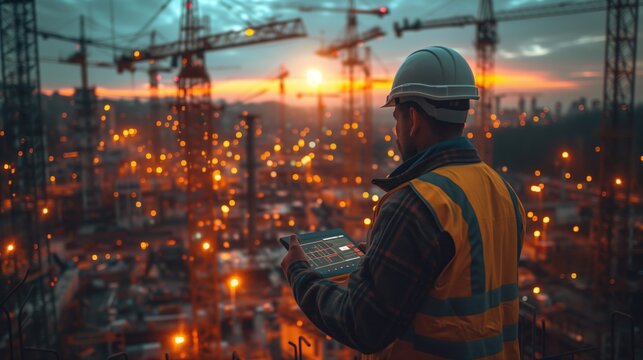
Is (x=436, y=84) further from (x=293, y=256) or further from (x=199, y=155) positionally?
(x=199, y=155)

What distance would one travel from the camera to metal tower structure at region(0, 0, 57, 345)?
865 cm

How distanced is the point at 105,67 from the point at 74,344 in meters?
21.5

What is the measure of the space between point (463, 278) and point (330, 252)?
410mm

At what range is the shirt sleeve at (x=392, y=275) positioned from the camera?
855mm

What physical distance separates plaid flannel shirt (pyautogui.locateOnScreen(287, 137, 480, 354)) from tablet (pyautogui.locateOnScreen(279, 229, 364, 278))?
0.54 feet

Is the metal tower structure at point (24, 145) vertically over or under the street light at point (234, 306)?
over

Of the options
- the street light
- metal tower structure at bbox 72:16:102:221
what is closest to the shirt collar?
the street light

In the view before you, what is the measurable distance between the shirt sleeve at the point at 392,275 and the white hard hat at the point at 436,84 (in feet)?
0.75

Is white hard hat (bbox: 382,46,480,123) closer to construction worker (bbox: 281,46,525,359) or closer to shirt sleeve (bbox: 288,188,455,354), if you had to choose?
construction worker (bbox: 281,46,525,359)

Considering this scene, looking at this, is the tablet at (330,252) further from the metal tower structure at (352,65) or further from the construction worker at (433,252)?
the metal tower structure at (352,65)

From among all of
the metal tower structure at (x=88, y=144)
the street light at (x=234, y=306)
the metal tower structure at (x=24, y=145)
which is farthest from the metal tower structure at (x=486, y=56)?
the metal tower structure at (x=88, y=144)

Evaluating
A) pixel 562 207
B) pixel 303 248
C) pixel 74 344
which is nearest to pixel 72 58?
pixel 74 344

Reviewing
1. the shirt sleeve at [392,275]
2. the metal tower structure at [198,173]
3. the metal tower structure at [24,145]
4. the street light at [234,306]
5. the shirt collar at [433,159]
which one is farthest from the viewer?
the street light at [234,306]

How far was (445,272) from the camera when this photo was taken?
890 mm
